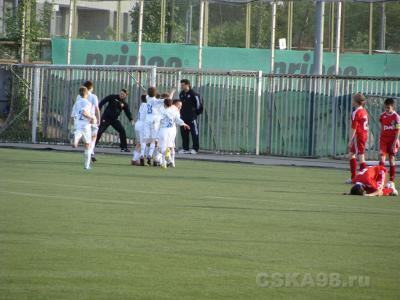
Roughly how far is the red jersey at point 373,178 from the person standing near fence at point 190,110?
1362 cm

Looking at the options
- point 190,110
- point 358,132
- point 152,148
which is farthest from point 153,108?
point 358,132

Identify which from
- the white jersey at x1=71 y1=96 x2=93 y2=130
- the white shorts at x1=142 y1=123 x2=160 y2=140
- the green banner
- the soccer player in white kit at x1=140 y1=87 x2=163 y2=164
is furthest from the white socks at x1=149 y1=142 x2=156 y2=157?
the green banner

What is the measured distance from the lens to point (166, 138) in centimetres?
2934

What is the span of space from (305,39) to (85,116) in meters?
35.1

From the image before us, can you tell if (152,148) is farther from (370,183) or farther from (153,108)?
(370,183)

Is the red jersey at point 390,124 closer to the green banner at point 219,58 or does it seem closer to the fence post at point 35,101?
the green banner at point 219,58

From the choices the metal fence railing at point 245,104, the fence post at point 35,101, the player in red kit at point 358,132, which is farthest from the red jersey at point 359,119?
the fence post at point 35,101

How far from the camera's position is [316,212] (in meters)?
18.0

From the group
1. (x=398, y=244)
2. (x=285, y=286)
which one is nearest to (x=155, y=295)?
(x=285, y=286)

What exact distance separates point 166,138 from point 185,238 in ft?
51.0

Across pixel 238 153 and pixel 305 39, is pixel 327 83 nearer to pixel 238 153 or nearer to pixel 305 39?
pixel 238 153

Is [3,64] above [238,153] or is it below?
above

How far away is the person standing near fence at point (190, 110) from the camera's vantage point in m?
35.6

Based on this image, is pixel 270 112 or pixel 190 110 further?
pixel 270 112
